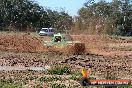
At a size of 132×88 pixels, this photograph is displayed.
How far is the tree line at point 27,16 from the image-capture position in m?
83.8

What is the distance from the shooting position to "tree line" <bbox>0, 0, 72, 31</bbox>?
8375 centimetres

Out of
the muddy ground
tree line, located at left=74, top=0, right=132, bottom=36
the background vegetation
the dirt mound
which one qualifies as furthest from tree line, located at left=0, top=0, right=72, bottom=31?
the muddy ground

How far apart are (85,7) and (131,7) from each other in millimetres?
12930

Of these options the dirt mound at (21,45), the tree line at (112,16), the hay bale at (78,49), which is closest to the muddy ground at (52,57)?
the dirt mound at (21,45)

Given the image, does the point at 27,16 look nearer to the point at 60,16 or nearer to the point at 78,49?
the point at 60,16

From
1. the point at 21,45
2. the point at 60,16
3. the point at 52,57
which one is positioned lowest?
the point at 52,57

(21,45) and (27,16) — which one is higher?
(27,16)

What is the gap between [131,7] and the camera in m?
87.6

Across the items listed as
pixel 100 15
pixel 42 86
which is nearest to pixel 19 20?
pixel 100 15

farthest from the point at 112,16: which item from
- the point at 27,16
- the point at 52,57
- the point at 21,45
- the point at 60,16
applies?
the point at 52,57

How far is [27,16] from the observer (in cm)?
9050

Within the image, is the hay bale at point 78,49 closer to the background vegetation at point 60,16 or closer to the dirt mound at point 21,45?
the dirt mound at point 21,45

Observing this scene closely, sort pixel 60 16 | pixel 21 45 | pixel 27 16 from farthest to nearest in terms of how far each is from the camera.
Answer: pixel 60 16 → pixel 27 16 → pixel 21 45

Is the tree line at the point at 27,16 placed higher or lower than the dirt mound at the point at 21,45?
higher
